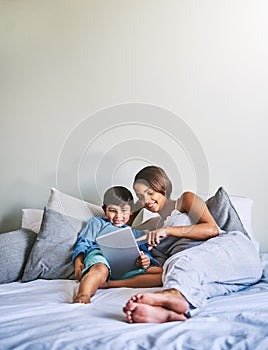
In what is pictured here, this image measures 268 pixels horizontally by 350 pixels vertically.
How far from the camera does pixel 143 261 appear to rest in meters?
1.96

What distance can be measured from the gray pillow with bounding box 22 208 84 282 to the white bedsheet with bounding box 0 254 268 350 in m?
0.41

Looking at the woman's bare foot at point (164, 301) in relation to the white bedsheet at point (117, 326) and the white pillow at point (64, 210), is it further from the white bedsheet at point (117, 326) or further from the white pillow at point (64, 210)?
the white pillow at point (64, 210)

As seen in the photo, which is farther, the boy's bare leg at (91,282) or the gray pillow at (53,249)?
the gray pillow at (53,249)

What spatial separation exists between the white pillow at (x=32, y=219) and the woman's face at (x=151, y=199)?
2.05 ft

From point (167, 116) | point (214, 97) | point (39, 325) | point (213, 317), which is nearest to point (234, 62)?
point (214, 97)

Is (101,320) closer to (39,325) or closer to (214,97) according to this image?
(39,325)

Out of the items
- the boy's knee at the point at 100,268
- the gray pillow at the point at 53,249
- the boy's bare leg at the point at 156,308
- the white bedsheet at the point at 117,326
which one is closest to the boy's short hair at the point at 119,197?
the gray pillow at the point at 53,249

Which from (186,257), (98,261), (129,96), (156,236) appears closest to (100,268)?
(98,261)

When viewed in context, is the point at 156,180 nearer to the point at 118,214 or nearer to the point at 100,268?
the point at 118,214

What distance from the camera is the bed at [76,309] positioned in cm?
123

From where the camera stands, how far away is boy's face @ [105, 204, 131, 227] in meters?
2.18

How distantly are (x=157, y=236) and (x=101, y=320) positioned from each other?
2.20 ft

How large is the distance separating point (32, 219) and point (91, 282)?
85 cm

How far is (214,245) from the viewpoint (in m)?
1.82
